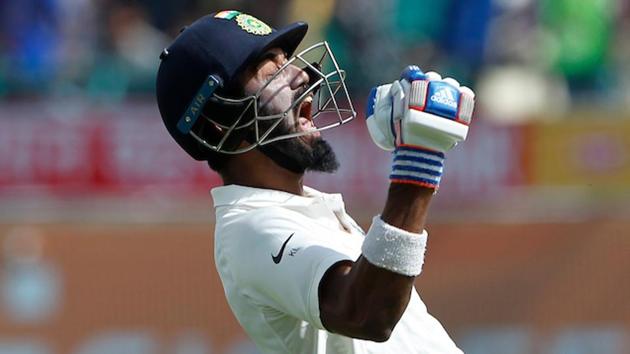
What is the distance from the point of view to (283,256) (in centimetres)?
339

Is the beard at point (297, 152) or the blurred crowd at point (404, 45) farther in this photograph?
the blurred crowd at point (404, 45)

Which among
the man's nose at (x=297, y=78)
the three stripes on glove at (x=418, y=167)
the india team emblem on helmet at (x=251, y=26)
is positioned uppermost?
the three stripes on glove at (x=418, y=167)

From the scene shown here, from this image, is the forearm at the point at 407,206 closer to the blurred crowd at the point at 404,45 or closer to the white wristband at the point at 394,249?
the white wristband at the point at 394,249

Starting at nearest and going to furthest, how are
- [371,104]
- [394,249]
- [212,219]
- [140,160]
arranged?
[394,249] < [371,104] < [212,219] < [140,160]

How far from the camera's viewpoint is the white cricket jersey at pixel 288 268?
3324 mm

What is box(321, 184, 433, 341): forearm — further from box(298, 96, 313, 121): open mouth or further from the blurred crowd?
the blurred crowd

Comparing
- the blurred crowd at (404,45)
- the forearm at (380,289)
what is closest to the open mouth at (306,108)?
the forearm at (380,289)

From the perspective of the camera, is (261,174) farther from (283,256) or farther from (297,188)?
(283,256)

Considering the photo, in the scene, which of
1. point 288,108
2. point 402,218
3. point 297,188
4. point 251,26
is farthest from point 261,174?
point 402,218

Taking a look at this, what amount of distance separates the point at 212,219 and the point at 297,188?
14.2 feet

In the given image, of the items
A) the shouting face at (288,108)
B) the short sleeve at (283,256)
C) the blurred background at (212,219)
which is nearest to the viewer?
the short sleeve at (283,256)

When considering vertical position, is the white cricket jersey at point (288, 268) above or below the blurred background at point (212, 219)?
above

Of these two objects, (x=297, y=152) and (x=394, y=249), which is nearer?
(x=394, y=249)

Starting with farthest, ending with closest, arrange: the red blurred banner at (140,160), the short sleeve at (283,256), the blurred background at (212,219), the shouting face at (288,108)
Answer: the red blurred banner at (140,160) < the blurred background at (212,219) < the shouting face at (288,108) < the short sleeve at (283,256)
